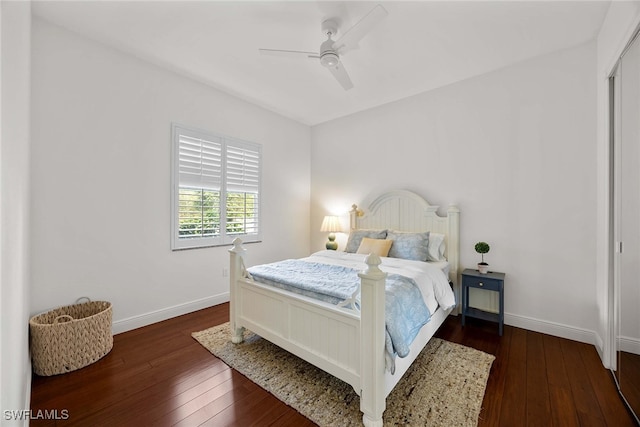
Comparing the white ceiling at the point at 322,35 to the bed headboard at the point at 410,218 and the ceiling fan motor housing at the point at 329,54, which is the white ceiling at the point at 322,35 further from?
the bed headboard at the point at 410,218

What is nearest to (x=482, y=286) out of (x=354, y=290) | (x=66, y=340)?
(x=354, y=290)

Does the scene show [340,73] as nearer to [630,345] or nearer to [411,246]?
[411,246]

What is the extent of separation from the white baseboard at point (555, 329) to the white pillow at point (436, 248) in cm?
90

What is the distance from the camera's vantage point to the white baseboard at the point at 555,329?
2.45 meters

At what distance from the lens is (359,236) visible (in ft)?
11.9

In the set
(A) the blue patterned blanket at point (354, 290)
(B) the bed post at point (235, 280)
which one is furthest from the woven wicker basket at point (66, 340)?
(A) the blue patterned blanket at point (354, 290)

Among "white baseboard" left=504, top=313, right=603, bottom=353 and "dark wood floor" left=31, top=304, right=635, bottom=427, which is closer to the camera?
"dark wood floor" left=31, top=304, right=635, bottom=427

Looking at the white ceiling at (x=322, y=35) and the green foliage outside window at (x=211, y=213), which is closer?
the white ceiling at (x=322, y=35)

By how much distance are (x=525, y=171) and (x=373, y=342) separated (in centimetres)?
253

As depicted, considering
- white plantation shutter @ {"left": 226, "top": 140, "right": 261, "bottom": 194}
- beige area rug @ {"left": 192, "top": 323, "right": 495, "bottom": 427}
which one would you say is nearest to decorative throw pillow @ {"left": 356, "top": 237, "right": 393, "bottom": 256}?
beige area rug @ {"left": 192, "top": 323, "right": 495, "bottom": 427}

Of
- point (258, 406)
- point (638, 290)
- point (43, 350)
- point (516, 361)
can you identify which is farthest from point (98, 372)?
point (638, 290)

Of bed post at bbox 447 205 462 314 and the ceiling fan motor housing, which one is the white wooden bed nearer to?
bed post at bbox 447 205 462 314

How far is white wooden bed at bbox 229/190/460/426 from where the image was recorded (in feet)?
5.01

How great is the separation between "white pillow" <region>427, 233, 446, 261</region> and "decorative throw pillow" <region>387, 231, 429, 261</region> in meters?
0.07
